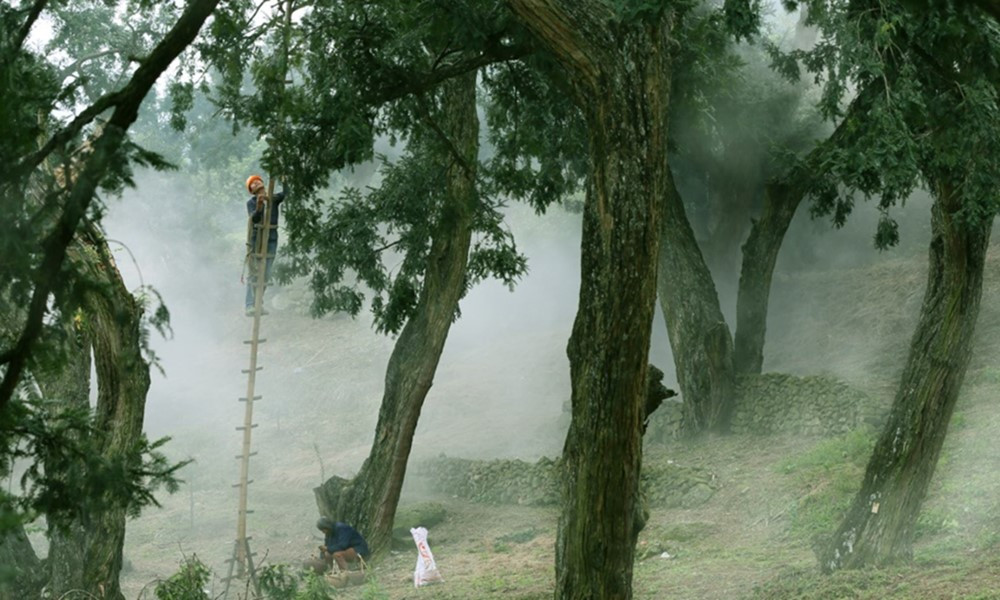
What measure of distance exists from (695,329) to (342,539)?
746cm

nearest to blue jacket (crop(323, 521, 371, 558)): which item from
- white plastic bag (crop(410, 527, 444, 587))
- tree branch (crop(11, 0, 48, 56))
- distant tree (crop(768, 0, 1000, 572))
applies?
white plastic bag (crop(410, 527, 444, 587))

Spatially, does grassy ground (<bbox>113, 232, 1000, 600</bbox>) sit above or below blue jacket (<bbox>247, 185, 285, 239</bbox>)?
below

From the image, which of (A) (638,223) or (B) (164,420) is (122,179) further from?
(B) (164,420)

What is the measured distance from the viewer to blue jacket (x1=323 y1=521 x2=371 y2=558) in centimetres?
1591

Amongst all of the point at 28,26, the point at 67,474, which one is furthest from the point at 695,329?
the point at 28,26

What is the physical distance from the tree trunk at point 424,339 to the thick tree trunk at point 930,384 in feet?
22.4

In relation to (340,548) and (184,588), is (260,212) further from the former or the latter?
(184,588)

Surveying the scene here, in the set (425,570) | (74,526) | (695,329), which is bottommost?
(425,570)

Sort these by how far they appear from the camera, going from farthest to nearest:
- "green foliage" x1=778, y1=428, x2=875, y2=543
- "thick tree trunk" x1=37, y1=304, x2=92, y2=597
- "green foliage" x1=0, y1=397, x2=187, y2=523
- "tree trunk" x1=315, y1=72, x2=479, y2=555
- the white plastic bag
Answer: "tree trunk" x1=315, y1=72, x2=479, y2=555
"green foliage" x1=778, y1=428, x2=875, y2=543
the white plastic bag
"thick tree trunk" x1=37, y1=304, x2=92, y2=597
"green foliage" x1=0, y1=397, x2=187, y2=523

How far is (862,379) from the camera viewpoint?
22344 mm

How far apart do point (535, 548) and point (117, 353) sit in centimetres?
760

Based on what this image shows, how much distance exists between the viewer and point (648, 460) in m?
19.6

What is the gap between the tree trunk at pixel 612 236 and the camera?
306 inches

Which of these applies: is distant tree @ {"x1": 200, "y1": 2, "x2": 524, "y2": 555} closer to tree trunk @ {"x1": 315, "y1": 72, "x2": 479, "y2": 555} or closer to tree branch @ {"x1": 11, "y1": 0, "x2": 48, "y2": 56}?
tree trunk @ {"x1": 315, "y1": 72, "x2": 479, "y2": 555}
